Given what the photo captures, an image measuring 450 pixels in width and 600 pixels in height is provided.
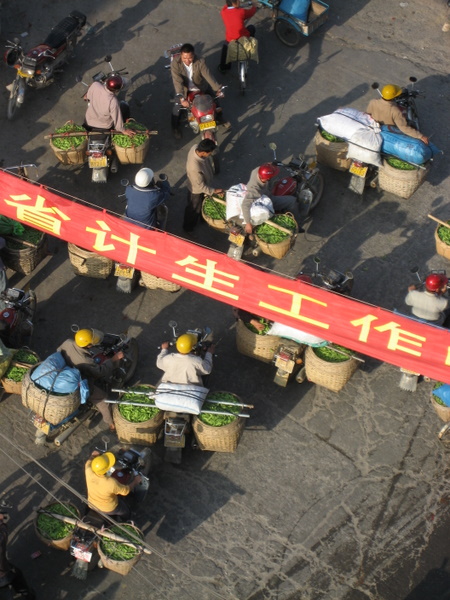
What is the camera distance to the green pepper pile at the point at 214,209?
591 inches

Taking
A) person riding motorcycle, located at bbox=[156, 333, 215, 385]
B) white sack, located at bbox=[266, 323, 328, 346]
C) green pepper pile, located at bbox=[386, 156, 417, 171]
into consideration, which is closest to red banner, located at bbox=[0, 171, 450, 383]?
white sack, located at bbox=[266, 323, 328, 346]

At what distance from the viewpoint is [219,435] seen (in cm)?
1274

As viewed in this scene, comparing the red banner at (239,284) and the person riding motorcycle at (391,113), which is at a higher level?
the person riding motorcycle at (391,113)

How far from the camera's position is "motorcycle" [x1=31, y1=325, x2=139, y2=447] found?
13039 mm

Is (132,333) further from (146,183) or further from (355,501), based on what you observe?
(355,501)

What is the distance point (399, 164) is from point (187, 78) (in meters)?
4.17

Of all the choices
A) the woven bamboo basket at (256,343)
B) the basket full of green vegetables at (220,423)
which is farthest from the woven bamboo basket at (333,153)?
the basket full of green vegetables at (220,423)

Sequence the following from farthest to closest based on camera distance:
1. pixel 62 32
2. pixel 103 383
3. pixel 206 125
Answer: pixel 62 32 < pixel 206 125 < pixel 103 383

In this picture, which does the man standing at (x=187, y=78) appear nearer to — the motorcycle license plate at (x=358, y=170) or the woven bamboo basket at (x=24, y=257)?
the motorcycle license plate at (x=358, y=170)

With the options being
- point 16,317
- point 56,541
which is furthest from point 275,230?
point 56,541

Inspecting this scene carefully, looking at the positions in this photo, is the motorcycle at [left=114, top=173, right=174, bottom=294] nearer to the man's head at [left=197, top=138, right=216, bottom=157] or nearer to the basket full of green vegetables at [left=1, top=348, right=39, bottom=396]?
the man's head at [left=197, top=138, right=216, bottom=157]

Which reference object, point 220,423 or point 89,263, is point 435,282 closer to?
point 220,423

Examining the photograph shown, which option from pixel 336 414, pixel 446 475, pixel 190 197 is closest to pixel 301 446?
pixel 336 414

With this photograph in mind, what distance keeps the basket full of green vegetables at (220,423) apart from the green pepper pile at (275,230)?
289 centimetres
